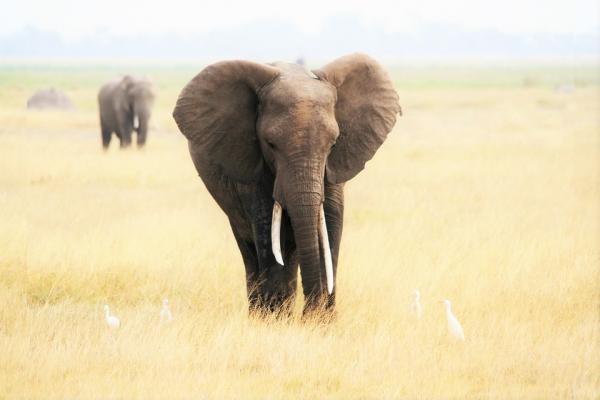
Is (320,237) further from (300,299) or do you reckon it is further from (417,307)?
(300,299)

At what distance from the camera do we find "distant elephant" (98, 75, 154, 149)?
2447 cm

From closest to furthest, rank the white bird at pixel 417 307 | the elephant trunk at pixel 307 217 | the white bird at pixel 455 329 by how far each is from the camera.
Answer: the elephant trunk at pixel 307 217 < the white bird at pixel 455 329 < the white bird at pixel 417 307

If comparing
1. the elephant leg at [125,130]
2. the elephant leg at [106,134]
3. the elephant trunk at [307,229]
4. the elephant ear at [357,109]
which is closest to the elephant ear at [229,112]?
the elephant ear at [357,109]

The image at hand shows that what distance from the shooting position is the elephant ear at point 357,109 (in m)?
7.36

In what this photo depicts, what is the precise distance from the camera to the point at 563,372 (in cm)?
671

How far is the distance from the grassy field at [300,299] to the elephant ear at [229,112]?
3.85ft

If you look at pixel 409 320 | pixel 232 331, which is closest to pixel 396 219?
pixel 409 320

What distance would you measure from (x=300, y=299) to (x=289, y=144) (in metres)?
2.16

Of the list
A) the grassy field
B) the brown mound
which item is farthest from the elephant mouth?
the brown mound

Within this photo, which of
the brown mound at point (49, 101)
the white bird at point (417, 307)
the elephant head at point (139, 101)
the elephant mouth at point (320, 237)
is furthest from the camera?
the brown mound at point (49, 101)

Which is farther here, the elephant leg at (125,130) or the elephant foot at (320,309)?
the elephant leg at (125,130)

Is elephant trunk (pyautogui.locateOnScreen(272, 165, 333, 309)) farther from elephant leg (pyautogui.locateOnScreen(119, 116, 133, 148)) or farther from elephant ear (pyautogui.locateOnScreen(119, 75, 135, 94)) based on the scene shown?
elephant ear (pyautogui.locateOnScreen(119, 75, 135, 94))

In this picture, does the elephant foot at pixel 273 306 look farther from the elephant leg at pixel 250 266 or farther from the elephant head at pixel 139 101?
the elephant head at pixel 139 101

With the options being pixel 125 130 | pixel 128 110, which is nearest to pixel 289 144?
pixel 125 130
